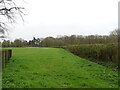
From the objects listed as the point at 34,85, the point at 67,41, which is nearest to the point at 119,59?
the point at 34,85

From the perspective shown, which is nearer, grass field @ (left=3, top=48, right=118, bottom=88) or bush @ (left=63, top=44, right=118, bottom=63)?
grass field @ (left=3, top=48, right=118, bottom=88)

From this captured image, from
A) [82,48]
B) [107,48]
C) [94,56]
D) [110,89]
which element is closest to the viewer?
[110,89]

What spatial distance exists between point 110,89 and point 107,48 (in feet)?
41.1

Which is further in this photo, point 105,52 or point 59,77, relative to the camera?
point 105,52

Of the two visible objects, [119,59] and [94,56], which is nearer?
[119,59]

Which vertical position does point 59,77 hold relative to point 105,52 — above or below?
below

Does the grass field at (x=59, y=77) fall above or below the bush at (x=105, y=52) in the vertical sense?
below

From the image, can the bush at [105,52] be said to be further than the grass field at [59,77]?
Yes

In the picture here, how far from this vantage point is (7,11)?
12.6m

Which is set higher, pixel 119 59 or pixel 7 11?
pixel 7 11

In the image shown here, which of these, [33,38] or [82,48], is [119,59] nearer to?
[82,48]

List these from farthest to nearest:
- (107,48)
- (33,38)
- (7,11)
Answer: (33,38) → (107,48) → (7,11)

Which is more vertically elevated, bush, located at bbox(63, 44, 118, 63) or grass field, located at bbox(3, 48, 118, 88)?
bush, located at bbox(63, 44, 118, 63)

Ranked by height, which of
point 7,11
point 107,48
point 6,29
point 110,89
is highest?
point 7,11
